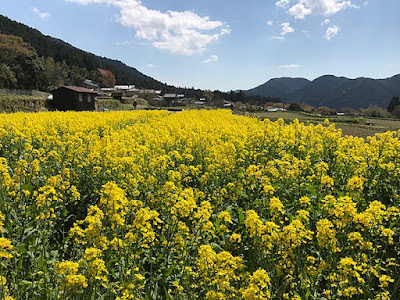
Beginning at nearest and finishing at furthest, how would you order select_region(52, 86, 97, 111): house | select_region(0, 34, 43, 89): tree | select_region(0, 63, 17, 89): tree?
1. select_region(52, 86, 97, 111): house
2. select_region(0, 63, 17, 89): tree
3. select_region(0, 34, 43, 89): tree

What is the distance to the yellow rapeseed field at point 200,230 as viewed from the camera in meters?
2.60

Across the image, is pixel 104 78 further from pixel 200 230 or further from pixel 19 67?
pixel 200 230

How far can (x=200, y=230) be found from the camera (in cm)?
338

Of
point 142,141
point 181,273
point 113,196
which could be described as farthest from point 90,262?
point 142,141

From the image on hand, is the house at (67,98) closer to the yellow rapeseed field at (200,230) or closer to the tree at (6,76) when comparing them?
the tree at (6,76)

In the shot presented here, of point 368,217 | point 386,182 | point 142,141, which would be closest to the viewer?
point 368,217

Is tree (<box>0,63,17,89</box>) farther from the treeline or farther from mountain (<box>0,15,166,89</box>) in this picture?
mountain (<box>0,15,166,89</box>)

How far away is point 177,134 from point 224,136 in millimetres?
1418

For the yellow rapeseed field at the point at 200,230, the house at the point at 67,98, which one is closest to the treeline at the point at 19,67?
the house at the point at 67,98

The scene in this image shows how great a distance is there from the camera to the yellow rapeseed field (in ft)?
8.54

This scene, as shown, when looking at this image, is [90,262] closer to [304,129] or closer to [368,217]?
[368,217]

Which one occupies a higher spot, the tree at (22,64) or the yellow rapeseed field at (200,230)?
the tree at (22,64)

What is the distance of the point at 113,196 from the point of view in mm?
3049

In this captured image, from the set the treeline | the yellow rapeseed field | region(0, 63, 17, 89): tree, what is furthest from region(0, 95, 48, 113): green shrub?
the yellow rapeseed field
